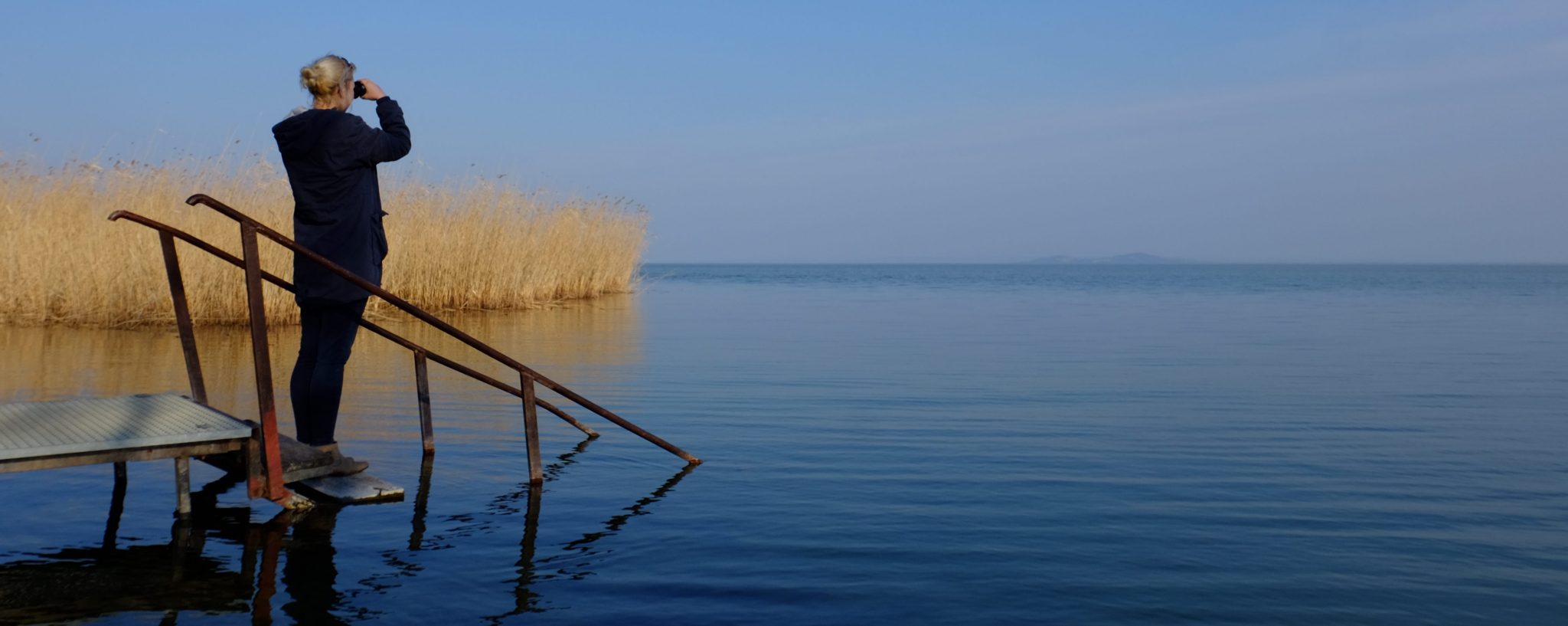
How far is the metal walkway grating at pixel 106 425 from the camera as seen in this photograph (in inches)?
147

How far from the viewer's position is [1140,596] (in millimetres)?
3711

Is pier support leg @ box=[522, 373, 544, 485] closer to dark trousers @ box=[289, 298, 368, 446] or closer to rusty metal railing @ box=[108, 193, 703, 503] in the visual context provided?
rusty metal railing @ box=[108, 193, 703, 503]

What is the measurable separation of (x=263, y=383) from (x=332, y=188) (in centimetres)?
90

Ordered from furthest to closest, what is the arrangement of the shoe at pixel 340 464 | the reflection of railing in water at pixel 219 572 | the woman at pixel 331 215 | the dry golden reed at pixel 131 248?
the dry golden reed at pixel 131 248
the shoe at pixel 340 464
the woman at pixel 331 215
the reflection of railing in water at pixel 219 572

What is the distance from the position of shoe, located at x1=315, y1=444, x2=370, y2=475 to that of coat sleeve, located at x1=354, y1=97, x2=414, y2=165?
3.63ft

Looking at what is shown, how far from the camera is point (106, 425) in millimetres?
4102

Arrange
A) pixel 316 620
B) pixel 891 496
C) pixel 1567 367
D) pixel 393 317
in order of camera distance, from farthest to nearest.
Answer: pixel 393 317 < pixel 1567 367 < pixel 891 496 < pixel 316 620

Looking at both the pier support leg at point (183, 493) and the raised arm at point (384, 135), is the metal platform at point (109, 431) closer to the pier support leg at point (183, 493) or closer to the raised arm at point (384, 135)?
the pier support leg at point (183, 493)

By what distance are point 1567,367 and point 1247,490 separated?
7.61 meters

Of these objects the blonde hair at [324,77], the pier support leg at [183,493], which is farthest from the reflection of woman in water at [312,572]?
the blonde hair at [324,77]

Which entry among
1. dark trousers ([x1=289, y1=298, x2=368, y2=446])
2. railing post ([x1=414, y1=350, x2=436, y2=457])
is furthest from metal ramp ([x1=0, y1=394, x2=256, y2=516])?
railing post ([x1=414, y1=350, x2=436, y2=457])

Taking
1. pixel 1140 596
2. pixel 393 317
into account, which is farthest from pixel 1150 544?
pixel 393 317

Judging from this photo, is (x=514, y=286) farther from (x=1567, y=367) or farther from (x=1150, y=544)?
(x=1150, y=544)

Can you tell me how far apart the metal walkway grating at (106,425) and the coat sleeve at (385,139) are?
1.09 meters
